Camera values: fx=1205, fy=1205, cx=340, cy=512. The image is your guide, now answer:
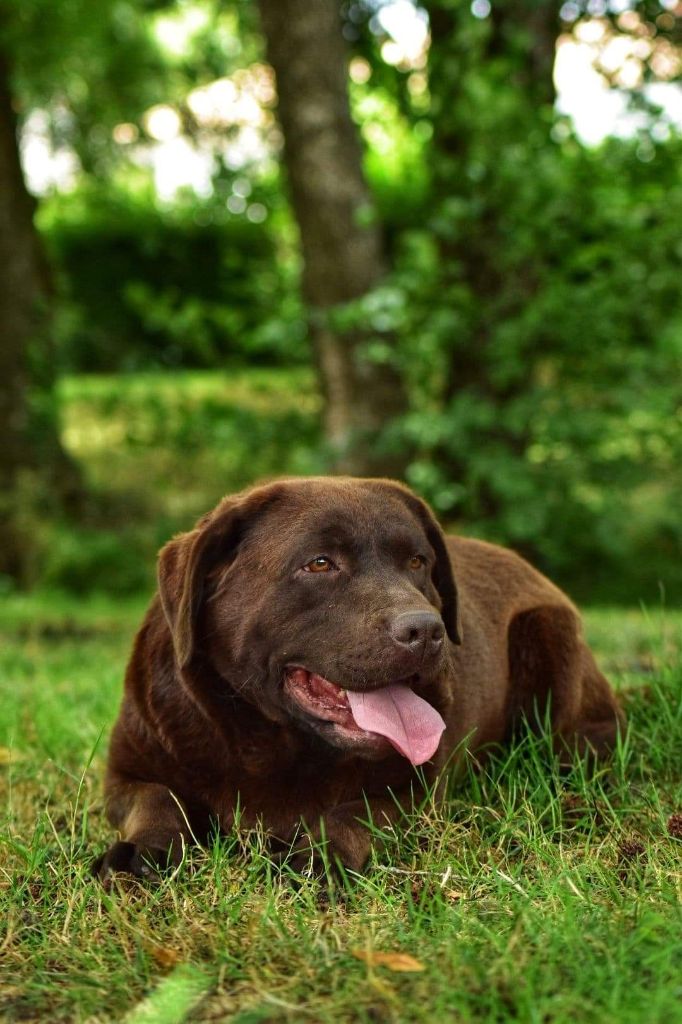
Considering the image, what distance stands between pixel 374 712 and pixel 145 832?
27.7 inches

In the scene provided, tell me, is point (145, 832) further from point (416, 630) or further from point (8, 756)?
point (8, 756)

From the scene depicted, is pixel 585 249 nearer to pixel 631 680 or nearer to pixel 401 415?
pixel 401 415

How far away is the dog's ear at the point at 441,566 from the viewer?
366cm

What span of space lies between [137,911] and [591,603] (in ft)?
25.4

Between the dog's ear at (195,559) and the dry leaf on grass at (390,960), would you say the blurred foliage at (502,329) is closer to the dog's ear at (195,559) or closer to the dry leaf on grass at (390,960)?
the dog's ear at (195,559)

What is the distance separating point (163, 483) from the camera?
1145cm

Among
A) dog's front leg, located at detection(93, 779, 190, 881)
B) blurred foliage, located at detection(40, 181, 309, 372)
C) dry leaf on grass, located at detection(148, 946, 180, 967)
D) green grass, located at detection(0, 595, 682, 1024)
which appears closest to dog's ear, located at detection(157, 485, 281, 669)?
dog's front leg, located at detection(93, 779, 190, 881)

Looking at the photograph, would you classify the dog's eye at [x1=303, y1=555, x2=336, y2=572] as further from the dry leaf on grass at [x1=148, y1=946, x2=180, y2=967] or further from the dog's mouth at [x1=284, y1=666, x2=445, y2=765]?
the dry leaf on grass at [x1=148, y1=946, x2=180, y2=967]

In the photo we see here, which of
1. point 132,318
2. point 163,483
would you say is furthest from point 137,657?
point 132,318

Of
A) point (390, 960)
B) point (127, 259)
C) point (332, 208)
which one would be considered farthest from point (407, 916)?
point (127, 259)

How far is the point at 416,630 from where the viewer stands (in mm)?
3014

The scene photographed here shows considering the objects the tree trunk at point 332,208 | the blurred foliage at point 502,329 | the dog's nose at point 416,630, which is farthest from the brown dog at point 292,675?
the tree trunk at point 332,208

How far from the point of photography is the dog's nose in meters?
3.01

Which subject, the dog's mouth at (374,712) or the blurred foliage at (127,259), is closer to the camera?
the dog's mouth at (374,712)
